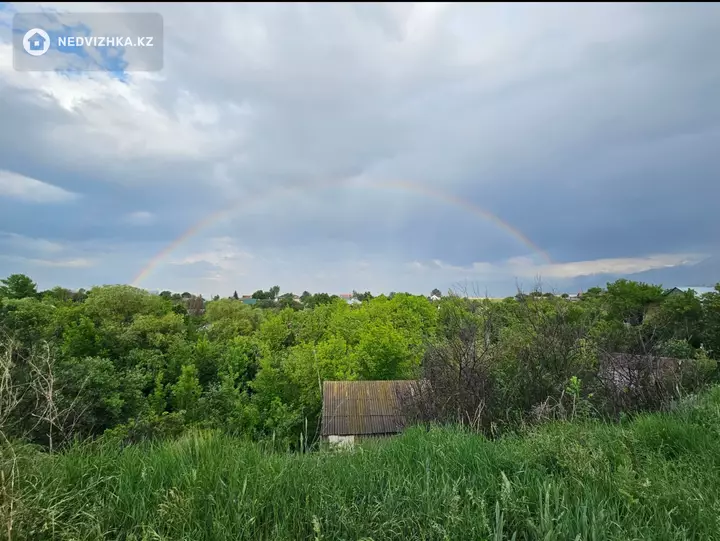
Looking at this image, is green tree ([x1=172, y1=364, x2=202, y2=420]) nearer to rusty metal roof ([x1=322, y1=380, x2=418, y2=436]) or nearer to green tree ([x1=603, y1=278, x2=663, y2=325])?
rusty metal roof ([x1=322, y1=380, x2=418, y2=436])

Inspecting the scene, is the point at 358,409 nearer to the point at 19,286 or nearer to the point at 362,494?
the point at 362,494

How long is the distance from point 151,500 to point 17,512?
0.68m

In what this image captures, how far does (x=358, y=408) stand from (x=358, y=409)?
67 millimetres

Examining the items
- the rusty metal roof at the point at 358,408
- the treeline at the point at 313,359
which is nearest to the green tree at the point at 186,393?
the treeline at the point at 313,359

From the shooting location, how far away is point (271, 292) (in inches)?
4916

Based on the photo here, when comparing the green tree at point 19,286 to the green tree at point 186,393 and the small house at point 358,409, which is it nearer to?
the green tree at point 186,393

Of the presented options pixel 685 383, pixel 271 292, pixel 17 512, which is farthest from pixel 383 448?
pixel 271 292

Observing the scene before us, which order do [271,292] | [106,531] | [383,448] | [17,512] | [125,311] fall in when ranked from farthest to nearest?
[271,292] → [125,311] → [383,448] → [106,531] → [17,512]

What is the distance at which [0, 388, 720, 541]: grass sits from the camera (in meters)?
2.28

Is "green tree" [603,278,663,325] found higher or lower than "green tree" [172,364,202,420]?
higher

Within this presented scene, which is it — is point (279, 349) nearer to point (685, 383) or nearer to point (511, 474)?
point (685, 383)

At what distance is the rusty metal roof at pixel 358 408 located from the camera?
17.4m

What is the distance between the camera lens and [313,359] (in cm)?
2719

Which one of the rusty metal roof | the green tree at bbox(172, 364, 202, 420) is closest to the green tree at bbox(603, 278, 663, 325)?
the rusty metal roof
